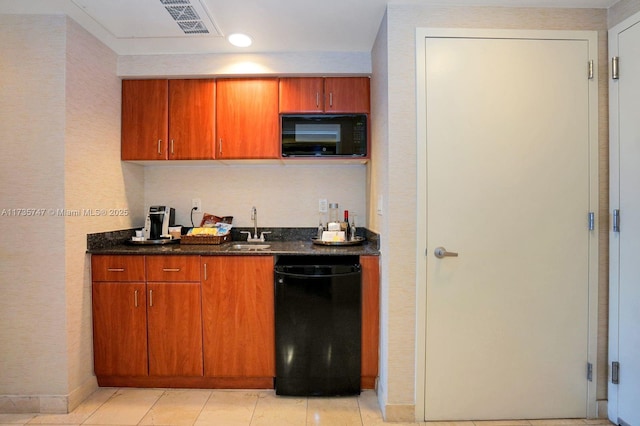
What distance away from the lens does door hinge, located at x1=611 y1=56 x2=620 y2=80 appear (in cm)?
188

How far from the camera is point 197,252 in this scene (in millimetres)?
2258

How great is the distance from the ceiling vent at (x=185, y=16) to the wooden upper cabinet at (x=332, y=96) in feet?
2.34

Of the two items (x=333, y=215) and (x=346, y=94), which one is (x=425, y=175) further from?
(x=333, y=215)

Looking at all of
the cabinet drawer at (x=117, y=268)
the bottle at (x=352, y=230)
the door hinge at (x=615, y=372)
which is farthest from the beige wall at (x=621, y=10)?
the cabinet drawer at (x=117, y=268)

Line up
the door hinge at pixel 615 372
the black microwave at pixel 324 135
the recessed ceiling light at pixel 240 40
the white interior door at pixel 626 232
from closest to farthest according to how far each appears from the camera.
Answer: the white interior door at pixel 626 232, the door hinge at pixel 615 372, the recessed ceiling light at pixel 240 40, the black microwave at pixel 324 135

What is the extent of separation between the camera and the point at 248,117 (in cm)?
261

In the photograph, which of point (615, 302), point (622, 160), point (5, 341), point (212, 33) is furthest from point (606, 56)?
point (5, 341)

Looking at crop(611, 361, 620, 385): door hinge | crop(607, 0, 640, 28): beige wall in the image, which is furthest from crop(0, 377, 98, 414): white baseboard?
crop(607, 0, 640, 28): beige wall

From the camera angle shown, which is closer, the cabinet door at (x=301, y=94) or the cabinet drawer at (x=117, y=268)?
the cabinet drawer at (x=117, y=268)

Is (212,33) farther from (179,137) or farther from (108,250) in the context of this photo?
(108,250)

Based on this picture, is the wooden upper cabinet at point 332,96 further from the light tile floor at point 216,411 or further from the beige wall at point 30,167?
the light tile floor at point 216,411

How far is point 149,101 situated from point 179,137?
1.15 feet

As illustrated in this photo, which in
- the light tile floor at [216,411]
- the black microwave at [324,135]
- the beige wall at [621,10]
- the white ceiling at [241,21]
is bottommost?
the light tile floor at [216,411]

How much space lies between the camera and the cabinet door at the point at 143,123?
103 inches
